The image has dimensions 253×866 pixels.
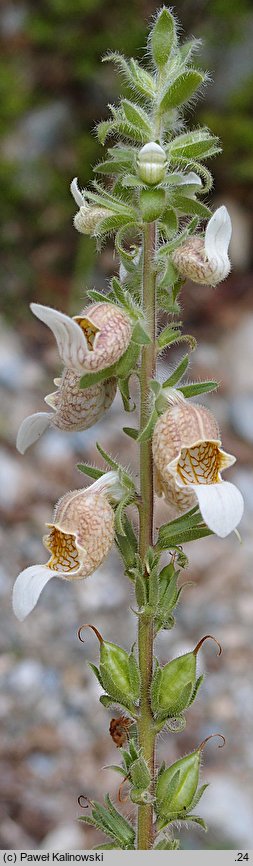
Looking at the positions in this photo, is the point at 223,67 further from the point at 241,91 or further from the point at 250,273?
the point at 250,273

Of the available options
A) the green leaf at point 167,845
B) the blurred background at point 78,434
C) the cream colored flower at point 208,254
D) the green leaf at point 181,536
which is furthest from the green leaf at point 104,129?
the blurred background at point 78,434

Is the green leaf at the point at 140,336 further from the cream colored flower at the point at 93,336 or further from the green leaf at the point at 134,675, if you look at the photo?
the green leaf at the point at 134,675

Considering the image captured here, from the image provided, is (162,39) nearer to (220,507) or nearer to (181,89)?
(181,89)

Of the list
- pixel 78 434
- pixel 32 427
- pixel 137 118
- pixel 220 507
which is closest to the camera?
pixel 220 507

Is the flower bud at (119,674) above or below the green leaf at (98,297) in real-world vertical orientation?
below

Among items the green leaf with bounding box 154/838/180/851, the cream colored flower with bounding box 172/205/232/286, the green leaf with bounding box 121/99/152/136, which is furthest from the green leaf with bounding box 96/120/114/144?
the green leaf with bounding box 154/838/180/851

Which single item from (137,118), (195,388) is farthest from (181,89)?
(195,388)
